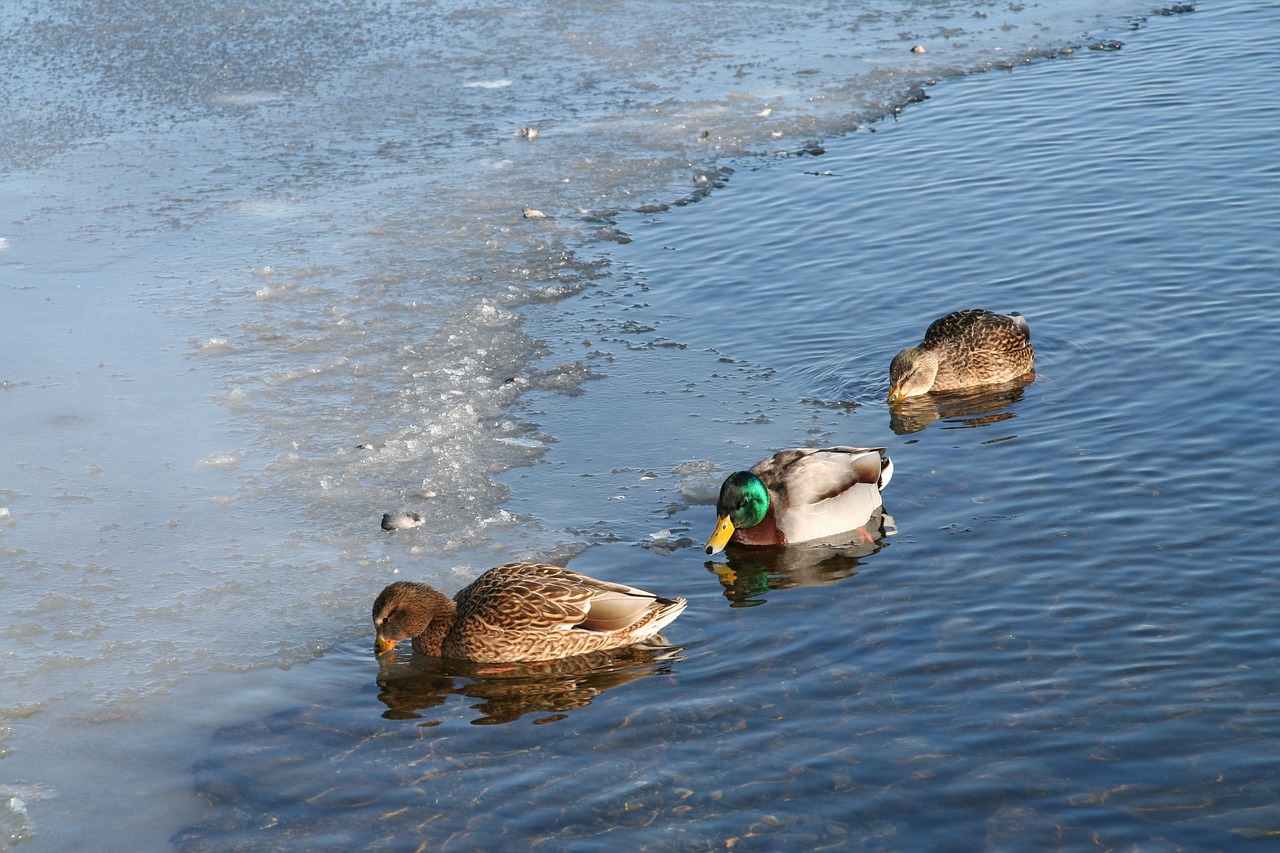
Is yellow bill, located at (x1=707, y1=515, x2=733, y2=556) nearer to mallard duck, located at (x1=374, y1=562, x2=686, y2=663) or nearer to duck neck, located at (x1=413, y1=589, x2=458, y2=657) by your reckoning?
mallard duck, located at (x1=374, y1=562, x2=686, y2=663)

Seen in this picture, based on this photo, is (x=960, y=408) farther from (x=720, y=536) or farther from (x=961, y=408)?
(x=720, y=536)

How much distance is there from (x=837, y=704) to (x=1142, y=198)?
739cm

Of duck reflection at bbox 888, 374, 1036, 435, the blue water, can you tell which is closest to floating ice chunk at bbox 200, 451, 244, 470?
the blue water

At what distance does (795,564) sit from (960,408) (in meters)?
2.44

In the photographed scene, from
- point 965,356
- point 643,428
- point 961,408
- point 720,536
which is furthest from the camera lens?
point 961,408

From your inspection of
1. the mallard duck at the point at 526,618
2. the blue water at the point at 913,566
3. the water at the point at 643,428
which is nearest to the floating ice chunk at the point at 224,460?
the water at the point at 643,428

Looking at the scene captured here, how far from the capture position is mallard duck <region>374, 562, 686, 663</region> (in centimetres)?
617

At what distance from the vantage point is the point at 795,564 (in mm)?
7172

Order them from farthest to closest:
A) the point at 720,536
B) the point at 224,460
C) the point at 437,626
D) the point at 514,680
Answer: the point at 224,460 < the point at 720,536 < the point at 437,626 < the point at 514,680

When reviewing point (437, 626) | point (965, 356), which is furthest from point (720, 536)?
point (965, 356)

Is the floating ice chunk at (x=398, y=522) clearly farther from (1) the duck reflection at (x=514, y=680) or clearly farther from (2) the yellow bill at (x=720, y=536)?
(2) the yellow bill at (x=720, y=536)

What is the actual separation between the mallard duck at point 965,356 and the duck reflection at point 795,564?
183cm

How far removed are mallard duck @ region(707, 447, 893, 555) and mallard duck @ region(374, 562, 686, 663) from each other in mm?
1017

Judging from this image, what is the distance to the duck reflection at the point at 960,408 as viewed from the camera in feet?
28.4
